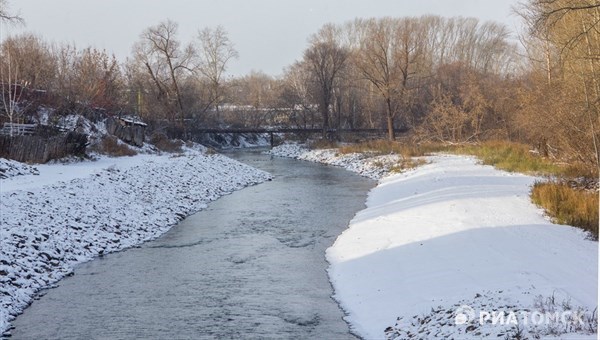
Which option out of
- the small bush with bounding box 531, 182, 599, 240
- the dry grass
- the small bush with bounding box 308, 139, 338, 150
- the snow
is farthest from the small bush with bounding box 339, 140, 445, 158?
the snow

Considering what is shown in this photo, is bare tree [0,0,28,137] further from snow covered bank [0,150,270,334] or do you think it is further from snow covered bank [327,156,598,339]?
snow covered bank [327,156,598,339]

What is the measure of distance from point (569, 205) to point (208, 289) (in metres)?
9.71

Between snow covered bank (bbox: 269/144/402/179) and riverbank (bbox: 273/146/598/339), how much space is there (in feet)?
54.6

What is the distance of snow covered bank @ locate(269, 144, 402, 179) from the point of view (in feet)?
114

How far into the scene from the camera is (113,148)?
29766 millimetres

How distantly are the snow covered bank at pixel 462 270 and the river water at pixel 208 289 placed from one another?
76 centimetres

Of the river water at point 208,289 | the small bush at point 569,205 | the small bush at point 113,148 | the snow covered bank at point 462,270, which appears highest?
the small bush at point 113,148

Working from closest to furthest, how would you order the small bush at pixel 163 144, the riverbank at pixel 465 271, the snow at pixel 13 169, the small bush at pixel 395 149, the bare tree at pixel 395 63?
the riverbank at pixel 465 271 < the snow at pixel 13 169 < the small bush at pixel 395 149 < the small bush at pixel 163 144 < the bare tree at pixel 395 63

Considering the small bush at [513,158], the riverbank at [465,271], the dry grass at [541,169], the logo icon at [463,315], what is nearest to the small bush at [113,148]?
the dry grass at [541,169]

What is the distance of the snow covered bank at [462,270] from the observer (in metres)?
6.70

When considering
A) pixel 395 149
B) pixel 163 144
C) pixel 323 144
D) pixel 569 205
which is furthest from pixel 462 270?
pixel 323 144

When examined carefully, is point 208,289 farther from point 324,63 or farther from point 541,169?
point 324,63

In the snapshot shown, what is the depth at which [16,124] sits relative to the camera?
24156 millimetres

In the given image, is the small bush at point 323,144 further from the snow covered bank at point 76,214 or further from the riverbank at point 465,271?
the riverbank at point 465,271
